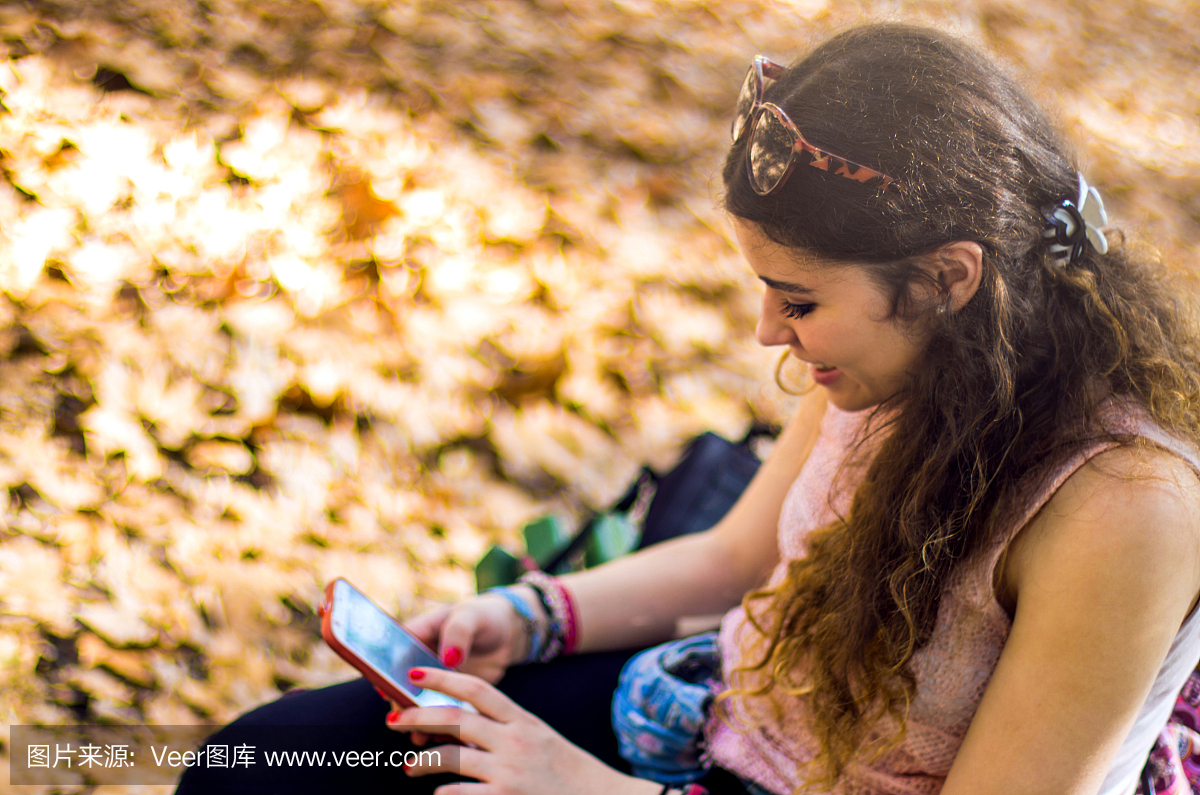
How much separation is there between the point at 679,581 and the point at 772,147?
83 centimetres

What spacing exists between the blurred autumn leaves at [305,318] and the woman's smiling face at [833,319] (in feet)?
2.11

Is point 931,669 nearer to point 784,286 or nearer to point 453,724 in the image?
point 784,286

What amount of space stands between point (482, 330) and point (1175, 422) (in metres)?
2.01

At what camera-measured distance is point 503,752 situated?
3.65 feet

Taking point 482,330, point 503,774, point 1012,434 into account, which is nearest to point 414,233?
point 482,330

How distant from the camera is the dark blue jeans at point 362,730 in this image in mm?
1145

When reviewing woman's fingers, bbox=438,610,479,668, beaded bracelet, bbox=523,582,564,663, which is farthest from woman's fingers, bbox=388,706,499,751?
beaded bracelet, bbox=523,582,564,663

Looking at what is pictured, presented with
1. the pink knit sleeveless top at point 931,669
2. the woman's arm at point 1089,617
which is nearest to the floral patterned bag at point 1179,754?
the pink knit sleeveless top at point 931,669

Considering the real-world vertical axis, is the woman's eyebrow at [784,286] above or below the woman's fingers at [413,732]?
above

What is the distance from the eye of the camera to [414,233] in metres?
2.71

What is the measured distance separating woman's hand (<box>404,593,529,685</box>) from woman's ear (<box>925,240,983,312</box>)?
2.87ft

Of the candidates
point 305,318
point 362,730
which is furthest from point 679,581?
point 305,318

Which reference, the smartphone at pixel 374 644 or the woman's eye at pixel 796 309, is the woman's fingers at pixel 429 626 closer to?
the smartphone at pixel 374 644

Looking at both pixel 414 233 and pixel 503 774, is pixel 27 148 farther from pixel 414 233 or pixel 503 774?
pixel 503 774
